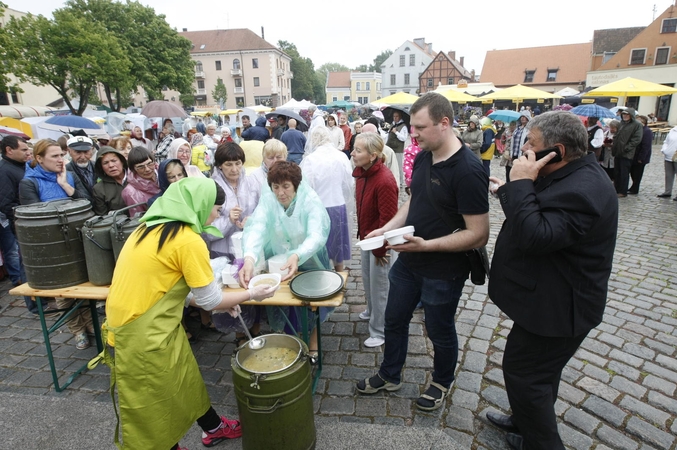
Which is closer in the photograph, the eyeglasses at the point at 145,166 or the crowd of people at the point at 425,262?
the crowd of people at the point at 425,262

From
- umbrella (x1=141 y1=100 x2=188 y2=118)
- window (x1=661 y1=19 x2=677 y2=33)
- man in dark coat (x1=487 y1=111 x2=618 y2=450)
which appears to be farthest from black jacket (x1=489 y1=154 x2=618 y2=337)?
window (x1=661 y1=19 x2=677 y2=33)

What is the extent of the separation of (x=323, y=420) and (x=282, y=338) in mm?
804

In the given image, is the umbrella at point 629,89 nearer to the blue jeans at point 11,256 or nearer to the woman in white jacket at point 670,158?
the woman in white jacket at point 670,158

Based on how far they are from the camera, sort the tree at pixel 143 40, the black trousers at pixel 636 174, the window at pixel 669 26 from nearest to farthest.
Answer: the black trousers at pixel 636 174
the window at pixel 669 26
the tree at pixel 143 40

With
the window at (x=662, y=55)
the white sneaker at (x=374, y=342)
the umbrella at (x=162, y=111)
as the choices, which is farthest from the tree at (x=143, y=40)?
the window at (x=662, y=55)

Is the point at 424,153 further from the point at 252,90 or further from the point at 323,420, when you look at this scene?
the point at 252,90

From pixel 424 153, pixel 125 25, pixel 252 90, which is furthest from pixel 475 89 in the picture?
pixel 252 90

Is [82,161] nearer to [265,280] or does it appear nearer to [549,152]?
[265,280]

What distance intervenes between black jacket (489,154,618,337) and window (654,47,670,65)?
3990 cm

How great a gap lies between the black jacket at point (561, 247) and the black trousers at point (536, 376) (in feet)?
0.39

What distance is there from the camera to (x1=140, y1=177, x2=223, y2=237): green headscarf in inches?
79.0

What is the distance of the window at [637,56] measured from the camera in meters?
31.8

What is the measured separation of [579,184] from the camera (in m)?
1.82

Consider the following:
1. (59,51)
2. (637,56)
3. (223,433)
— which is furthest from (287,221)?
(637,56)
